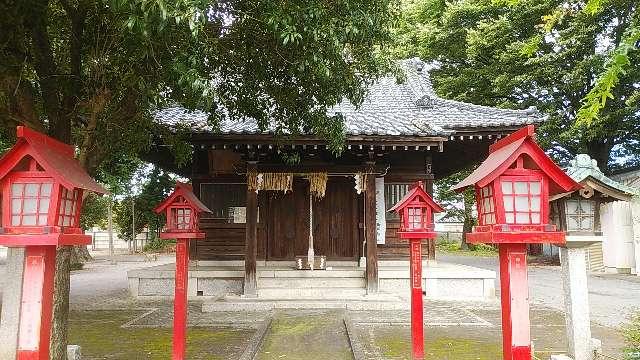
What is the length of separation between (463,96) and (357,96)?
17.7 m

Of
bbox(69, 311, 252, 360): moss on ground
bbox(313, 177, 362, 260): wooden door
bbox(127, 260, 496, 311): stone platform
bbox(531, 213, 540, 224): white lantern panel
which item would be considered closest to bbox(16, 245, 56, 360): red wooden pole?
bbox(69, 311, 252, 360): moss on ground

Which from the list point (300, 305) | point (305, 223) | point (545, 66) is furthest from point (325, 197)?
point (545, 66)

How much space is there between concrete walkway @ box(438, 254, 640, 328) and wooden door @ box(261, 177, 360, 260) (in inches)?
195

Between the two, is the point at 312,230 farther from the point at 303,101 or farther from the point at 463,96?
the point at 463,96

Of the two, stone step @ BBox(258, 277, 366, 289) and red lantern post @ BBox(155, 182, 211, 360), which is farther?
stone step @ BBox(258, 277, 366, 289)

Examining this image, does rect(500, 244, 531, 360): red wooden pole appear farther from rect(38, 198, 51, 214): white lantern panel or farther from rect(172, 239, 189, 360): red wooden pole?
rect(172, 239, 189, 360): red wooden pole

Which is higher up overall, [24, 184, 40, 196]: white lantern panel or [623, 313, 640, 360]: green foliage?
[24, 184, 40, 196]: white lantern panel

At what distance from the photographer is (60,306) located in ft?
18.9

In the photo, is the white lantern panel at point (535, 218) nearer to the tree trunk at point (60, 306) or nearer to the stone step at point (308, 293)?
the tree trunk at point (60, 306)

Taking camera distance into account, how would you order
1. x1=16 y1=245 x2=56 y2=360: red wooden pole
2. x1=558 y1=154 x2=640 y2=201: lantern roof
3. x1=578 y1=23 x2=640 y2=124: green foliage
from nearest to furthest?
x1=16 y1=245 x2=56 y2=360: red wooden pole
x1=578 y1=23 x2=640 y2=124: green foliage
x1=558 y1=154 x2=640 y2=201: lantern roof

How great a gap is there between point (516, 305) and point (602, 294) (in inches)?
473

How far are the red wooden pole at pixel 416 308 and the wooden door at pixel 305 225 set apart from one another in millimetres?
6639

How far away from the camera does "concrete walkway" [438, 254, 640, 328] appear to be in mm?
10336

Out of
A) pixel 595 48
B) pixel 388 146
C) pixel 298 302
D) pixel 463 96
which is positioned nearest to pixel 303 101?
pixel 388 146
